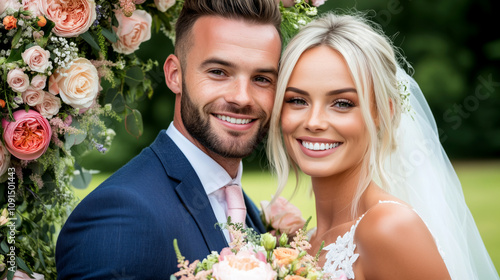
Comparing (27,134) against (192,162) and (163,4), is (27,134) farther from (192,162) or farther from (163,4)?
(163,4)

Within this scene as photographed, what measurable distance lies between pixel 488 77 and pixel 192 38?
1896cm

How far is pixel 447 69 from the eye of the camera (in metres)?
20.8

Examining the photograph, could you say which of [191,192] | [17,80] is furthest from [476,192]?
[17,80]

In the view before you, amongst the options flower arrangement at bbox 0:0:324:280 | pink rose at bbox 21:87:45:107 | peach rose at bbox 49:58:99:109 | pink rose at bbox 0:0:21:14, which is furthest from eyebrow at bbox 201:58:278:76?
pink rose at bbox 0:0:21:14

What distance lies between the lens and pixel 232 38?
3.44 metres

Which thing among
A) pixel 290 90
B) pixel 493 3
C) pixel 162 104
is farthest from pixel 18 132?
pixel 493 3

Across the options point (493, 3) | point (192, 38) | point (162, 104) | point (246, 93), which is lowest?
point (162, 104)

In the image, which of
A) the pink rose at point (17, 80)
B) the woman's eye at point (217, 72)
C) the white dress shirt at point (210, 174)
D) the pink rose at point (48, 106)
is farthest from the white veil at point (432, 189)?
the pink rose at point (17, 80)

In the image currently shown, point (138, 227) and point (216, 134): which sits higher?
point (216, 134)

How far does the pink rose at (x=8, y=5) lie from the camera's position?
118 inches

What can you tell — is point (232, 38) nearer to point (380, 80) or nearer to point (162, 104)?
point (380, 80)

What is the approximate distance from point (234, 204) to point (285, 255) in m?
1.04

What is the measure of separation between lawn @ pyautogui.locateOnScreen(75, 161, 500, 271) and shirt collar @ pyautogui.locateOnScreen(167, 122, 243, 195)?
32.8ft

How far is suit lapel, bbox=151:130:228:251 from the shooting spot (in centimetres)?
304
